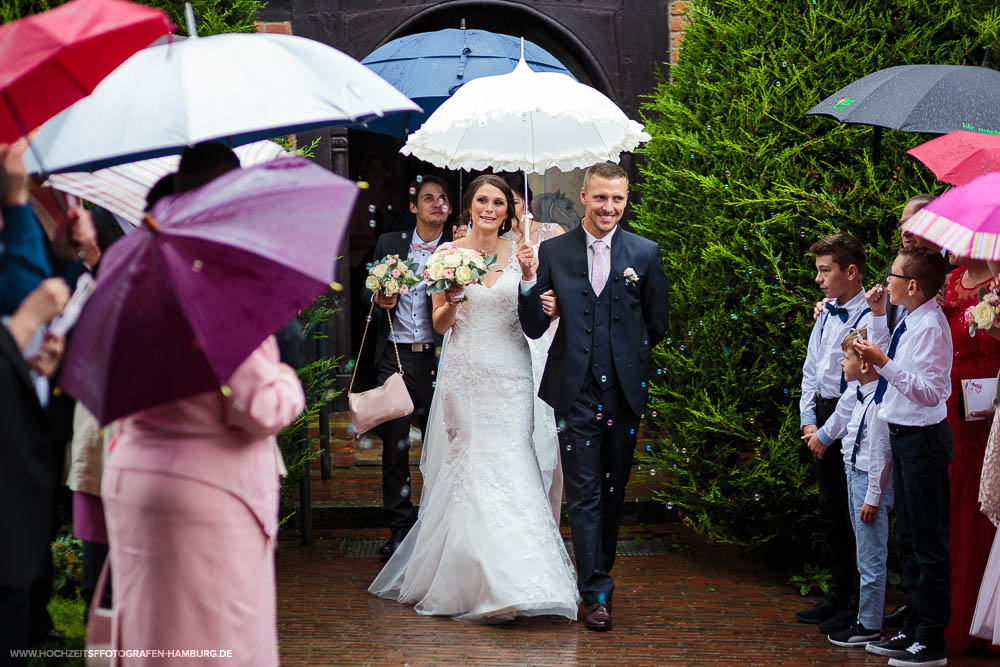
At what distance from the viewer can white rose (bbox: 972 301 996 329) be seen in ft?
15.1

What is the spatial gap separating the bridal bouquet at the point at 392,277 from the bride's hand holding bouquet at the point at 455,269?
0.44m

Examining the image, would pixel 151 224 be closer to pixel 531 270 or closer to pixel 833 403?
pixel 531 270

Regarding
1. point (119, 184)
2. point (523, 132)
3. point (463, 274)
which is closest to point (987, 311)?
point (463, 274)

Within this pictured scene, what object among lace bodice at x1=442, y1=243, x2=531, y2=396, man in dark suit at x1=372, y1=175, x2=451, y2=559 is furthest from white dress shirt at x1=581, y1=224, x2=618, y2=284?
man in dark suit at x1=372, y1=175, x2=451, y2=559

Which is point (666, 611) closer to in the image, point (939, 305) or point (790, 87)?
point (939, 305)

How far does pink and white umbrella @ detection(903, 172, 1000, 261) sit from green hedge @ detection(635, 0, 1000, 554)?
65.7 inches

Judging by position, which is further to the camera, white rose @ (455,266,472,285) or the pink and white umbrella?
white rose @ (455,266,472,285)

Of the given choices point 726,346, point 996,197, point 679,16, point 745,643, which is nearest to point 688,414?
point 726,346

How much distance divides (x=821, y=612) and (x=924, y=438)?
1.27 meters

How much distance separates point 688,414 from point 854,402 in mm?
1399

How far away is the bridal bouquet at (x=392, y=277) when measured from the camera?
251 inches

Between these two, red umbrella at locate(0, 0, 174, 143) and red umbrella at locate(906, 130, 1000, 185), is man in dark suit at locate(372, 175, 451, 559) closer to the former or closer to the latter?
red umbrella at locate(906, 130, 1000, 185)

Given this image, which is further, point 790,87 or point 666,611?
point 790,87

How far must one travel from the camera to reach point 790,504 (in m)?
6.35
